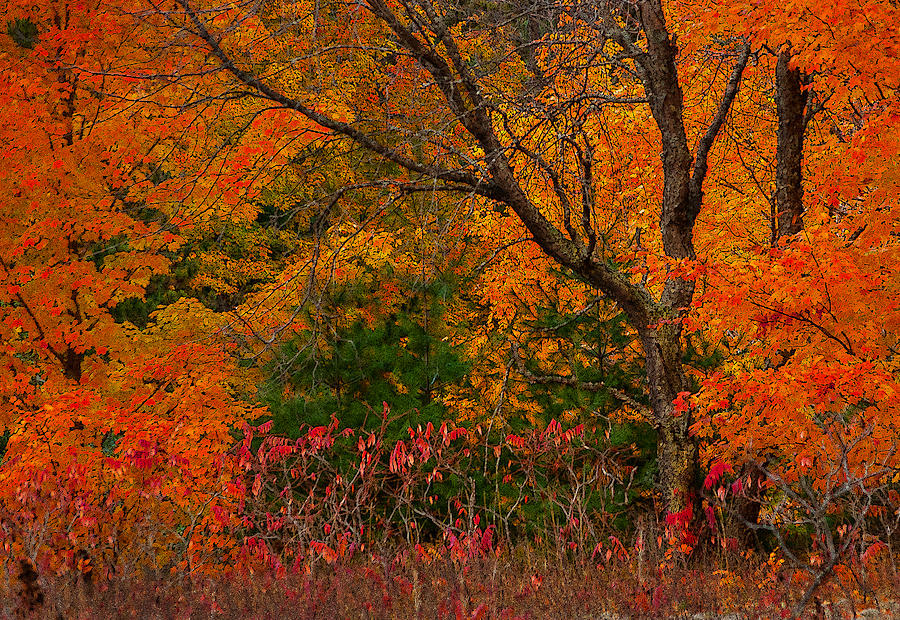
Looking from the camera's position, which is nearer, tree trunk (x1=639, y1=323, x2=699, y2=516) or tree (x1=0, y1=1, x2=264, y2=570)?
tree trunk (x1=639, y1=323, x2=699, y2=516)

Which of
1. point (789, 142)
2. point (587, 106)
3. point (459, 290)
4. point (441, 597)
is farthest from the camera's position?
point (459, 290)

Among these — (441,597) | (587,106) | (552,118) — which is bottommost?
(441,597)

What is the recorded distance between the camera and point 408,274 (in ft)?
34.0

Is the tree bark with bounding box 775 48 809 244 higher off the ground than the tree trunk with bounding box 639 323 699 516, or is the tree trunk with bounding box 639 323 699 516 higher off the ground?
the tree bark with bounding box 775 48 809 244

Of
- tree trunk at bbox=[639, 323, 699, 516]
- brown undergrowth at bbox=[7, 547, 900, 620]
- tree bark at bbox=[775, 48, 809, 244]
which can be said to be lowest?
brown undergrowth at bbox=[7, 547, 900, 620]

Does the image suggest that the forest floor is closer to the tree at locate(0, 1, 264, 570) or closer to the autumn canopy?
the autumn canopy

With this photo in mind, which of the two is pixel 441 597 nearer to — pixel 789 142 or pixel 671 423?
pixel 671 423

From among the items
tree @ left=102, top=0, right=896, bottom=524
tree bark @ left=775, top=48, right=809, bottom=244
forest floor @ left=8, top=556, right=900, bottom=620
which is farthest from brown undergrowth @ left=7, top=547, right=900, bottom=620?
tree bark @ left=775, top=48, right=809, bottom=244

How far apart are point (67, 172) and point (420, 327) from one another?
435 centimetres

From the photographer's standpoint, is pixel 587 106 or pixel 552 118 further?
pixel 587 106

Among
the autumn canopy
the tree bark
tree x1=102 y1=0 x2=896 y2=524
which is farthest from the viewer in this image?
the tree bark

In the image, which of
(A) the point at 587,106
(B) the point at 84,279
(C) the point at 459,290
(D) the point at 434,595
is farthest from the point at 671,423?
(B) the point at 84,279

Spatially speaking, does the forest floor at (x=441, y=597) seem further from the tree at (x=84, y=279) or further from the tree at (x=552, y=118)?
the tree at (x=84, y=279)

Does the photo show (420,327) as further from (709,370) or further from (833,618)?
(833,618)
